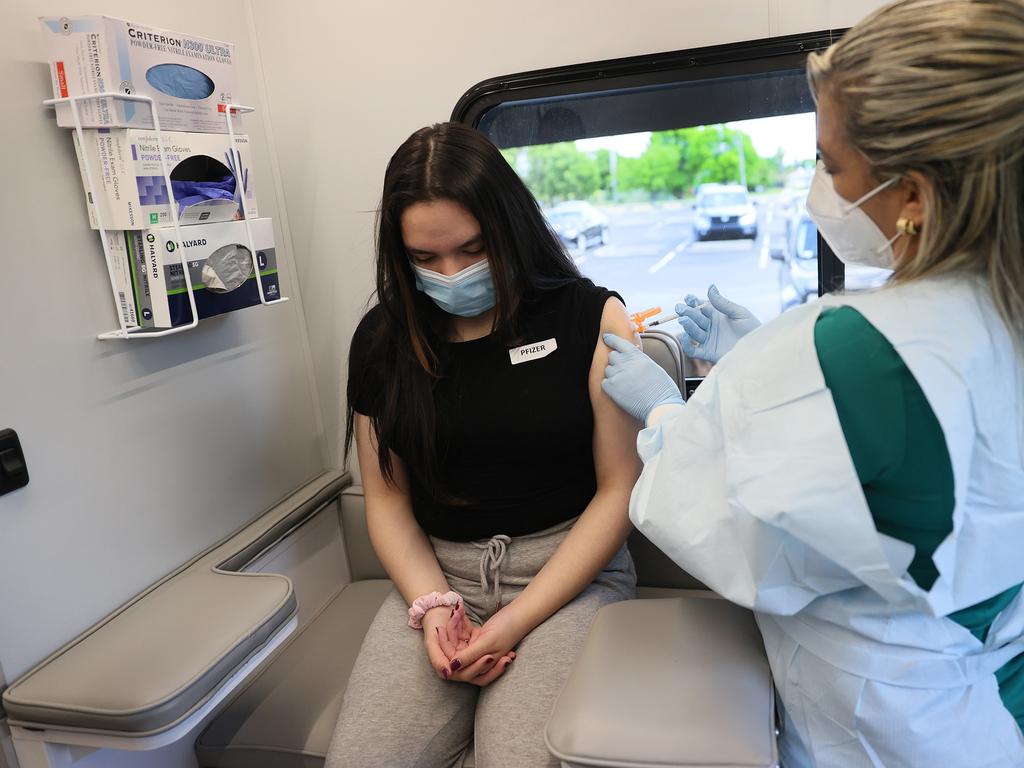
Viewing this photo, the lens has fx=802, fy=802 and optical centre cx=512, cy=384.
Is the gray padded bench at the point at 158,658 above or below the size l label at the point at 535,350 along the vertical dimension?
below

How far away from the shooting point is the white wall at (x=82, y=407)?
1.42m

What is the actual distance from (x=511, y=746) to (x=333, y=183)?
4.91 ft

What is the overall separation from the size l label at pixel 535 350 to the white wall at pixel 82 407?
778 millimetres

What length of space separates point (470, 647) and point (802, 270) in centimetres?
121

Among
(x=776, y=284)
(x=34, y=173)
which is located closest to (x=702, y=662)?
(x=776, y=284)

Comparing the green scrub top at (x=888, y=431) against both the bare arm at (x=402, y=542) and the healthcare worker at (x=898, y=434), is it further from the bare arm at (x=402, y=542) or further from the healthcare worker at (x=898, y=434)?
the bare arm at (x=402, y=542)

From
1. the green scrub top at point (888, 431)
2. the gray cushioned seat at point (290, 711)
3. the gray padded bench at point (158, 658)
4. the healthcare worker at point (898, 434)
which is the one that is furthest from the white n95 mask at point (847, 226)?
the gray cushioned seat at point (290, 711)

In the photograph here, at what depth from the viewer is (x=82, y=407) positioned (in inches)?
60.7

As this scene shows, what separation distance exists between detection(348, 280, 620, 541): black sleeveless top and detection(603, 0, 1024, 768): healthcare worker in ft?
1.61

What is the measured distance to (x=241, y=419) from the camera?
6.50 feet

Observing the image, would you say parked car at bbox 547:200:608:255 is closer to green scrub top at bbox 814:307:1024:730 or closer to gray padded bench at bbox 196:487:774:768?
gray padded bench at bbox 196:487:774:768

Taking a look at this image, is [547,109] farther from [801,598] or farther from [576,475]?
[801,598]

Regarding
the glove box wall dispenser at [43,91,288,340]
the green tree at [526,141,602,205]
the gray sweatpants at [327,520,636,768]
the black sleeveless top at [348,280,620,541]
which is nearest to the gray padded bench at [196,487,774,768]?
the gray sweatpants at [327,520,636,768]

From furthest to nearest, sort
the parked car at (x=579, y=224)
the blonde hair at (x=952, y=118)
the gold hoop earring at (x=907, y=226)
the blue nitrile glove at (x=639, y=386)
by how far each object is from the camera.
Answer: the parked car at (x=579, y=224) → the blue nitrile glove at (x=639, y=386) → the gold hoop earring at (x=907, y=226) → the blonde hair at (x=952, y=118)
